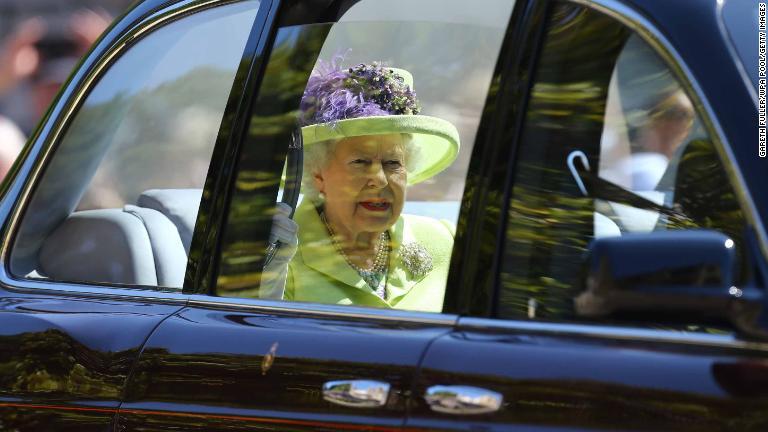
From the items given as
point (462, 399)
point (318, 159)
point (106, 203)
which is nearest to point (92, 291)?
point (106, 203)

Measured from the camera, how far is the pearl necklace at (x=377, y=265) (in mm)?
2887

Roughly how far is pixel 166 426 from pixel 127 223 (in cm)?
83

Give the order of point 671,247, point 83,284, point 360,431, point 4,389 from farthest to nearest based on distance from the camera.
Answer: point 83,284, point 4,389, point 360,431, point 671,247

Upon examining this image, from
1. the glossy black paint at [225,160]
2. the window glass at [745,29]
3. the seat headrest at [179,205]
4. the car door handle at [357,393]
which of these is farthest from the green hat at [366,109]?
the window glass at [745,29]

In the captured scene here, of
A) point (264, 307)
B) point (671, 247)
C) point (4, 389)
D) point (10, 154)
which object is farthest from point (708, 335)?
point (10, 154)

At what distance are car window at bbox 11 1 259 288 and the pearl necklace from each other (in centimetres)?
30

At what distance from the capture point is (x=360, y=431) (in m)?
2.33

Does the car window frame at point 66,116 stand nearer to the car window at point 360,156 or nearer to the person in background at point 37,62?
the car window at point 360,156

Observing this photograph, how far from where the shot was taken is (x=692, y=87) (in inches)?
89.2

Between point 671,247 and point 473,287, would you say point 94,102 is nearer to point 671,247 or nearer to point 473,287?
point 473,287

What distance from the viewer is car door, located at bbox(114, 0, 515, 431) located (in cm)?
240

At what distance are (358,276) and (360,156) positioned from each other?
1.16 ft

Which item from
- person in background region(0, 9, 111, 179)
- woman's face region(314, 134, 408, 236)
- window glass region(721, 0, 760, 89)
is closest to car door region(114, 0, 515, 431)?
woman's face region(314, 134, 408, 236)

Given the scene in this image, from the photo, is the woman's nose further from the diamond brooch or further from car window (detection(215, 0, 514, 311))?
the diamond brooch
